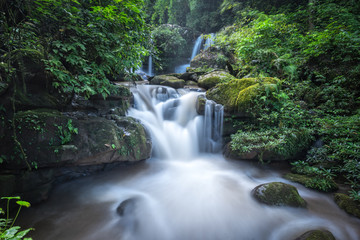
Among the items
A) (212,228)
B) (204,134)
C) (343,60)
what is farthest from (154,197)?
(343,60)

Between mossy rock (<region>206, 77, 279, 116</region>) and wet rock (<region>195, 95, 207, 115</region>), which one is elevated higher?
mossy rock (<region>206, 77, 279, 116</region>)

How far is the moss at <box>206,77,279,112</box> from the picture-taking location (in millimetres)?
5324

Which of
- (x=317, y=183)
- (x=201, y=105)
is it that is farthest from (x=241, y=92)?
(x=317, y=183)

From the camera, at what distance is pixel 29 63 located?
310cm

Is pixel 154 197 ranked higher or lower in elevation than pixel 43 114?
lower

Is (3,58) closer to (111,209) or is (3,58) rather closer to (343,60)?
(111,209)

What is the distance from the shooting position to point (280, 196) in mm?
3043

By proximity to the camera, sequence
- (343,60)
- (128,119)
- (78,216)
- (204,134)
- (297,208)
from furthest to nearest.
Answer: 1. (204,134)
2. (343,60)
3. (128,119)
4. (297,208)
5. (78,216)

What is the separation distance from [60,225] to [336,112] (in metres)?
7.02

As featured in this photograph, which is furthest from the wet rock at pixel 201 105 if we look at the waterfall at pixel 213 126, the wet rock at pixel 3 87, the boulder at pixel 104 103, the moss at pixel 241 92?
the wet rock at pixel 3 87

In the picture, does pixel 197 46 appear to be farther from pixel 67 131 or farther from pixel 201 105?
pixel 67 131

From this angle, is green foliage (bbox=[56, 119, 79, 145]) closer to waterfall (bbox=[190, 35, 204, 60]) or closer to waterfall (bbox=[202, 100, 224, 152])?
waterfall (bbox=[202, 100, 224, 152])

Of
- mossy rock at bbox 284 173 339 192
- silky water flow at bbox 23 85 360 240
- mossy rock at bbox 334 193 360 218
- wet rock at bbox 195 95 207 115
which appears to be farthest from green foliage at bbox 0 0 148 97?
mossy rock at bbox 334 193 360 218

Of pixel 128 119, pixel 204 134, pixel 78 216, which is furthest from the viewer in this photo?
pixel 204 134
